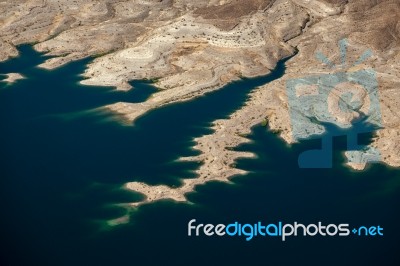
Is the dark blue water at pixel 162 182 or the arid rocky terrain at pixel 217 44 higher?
the arid rocky terrain at pixel 217 44

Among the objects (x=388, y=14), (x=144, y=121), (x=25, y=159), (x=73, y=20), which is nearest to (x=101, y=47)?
(x=73, y=20)

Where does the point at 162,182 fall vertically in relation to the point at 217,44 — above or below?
below

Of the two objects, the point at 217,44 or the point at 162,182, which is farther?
the point at 217,44

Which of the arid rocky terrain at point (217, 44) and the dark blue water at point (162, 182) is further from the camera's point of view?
the arid rocky terrain at point (217, 44)

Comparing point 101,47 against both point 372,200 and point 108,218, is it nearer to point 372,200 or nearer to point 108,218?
point 108,218

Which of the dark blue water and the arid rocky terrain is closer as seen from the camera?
the dark blue water
